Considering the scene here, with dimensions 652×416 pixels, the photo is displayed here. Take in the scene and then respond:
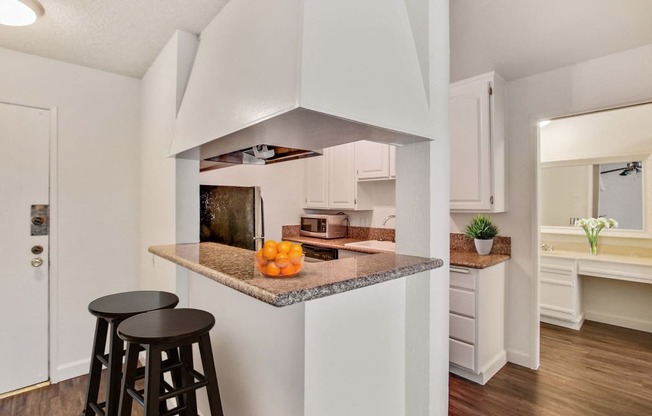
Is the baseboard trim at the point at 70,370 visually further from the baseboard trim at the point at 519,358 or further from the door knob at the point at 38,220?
the baseboard trim at the point at 519,358

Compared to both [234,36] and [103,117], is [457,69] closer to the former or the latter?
[234,36]

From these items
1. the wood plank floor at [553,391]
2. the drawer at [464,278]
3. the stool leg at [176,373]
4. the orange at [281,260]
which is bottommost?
the wood plank floor at [553,391]

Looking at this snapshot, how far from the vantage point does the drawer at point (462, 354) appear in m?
2.49

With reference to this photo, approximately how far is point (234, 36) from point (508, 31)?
1.87 meters

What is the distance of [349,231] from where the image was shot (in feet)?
13.1

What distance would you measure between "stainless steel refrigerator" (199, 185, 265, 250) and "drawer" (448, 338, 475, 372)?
1773mm

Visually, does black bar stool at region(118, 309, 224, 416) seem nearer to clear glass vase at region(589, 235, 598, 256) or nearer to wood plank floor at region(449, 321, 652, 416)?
wood plank floor at region(449, 321, 652, 416)

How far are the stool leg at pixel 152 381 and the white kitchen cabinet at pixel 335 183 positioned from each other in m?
2.65

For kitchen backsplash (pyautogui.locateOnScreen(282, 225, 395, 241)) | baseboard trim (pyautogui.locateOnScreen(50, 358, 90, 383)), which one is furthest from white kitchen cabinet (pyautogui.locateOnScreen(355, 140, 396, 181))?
baseboard trim (pyautogui.locateOnScreen(50, 358, 90, 383))

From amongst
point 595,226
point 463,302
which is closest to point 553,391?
point 463,302

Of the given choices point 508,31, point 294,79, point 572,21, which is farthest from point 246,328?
point 572,21

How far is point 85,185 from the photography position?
105 inches

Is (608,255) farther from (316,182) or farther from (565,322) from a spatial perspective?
(316,182)

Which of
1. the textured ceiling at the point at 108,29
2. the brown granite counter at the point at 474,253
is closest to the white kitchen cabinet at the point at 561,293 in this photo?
the brown granite counter at the point at 474,253
